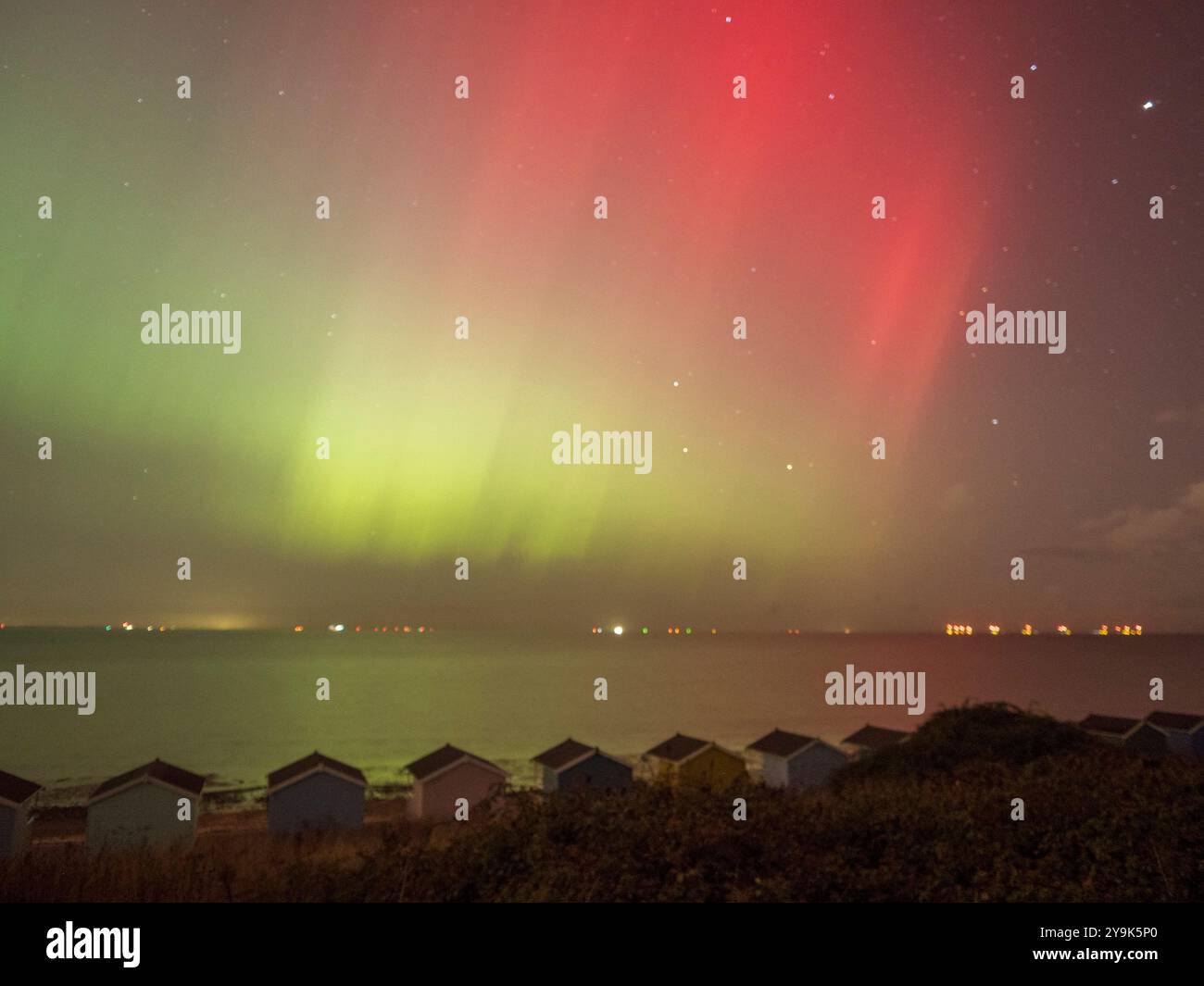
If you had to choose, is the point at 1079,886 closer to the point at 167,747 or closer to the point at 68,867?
the point at 68,867

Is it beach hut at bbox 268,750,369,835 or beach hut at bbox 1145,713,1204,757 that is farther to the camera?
beach hut at bbox 268,750,369,835

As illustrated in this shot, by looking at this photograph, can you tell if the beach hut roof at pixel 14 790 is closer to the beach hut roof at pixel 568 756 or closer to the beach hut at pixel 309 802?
the beach hut at pixel 309 802

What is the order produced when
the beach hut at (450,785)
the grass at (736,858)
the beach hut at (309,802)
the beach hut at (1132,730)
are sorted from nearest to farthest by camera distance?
1. the grass at (736,858)
2. the beach hut at (1132,730)
3. the beach hut at (309,802)
4. the beach hut at (450,785)

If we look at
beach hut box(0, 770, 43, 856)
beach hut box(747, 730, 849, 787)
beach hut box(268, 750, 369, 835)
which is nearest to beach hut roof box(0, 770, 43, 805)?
beach hut box(0, 770, 43, 856)

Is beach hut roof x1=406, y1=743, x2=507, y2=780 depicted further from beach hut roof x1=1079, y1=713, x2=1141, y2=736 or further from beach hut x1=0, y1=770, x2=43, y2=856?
beach hut roof x1=1079, y1=713, x2=1141, y2=736

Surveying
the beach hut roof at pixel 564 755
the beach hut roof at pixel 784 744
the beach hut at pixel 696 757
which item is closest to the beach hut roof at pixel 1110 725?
the beach hut roof at pixel 784 744
